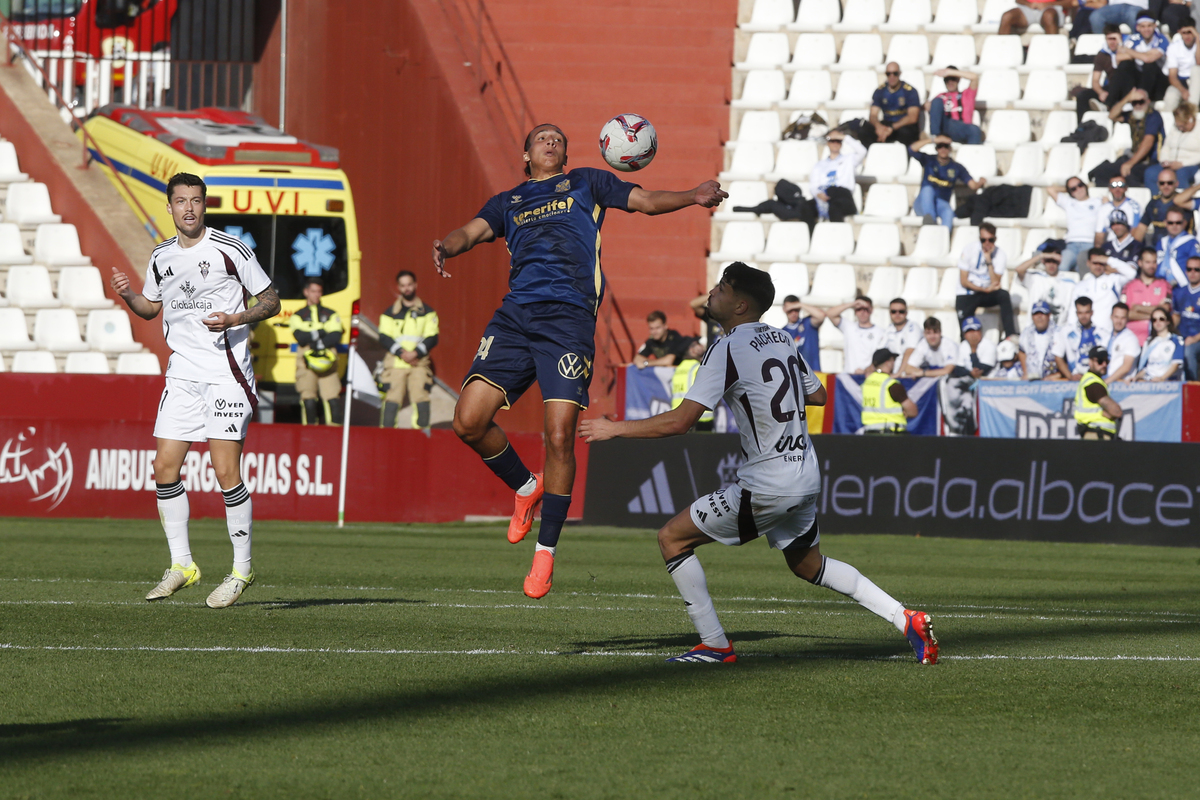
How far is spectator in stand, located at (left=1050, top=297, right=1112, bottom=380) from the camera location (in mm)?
18812

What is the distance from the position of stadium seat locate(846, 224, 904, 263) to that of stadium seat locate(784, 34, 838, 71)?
361 centimetres

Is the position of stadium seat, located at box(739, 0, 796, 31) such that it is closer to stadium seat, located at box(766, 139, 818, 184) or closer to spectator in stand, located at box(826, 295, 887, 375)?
stadium seat, located at box(766, 139, 818, 184)

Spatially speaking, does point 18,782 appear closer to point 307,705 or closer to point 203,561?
point 307,705

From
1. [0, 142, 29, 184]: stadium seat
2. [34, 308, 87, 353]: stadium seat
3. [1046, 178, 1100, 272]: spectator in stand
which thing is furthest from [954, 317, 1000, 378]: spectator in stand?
[0, 142, 29, 184]: stadium seat

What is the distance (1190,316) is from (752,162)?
296 inches

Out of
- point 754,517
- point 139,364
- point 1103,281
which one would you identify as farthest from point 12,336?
point 754,517

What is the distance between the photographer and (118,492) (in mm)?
16781

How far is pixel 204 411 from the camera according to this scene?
854 cm

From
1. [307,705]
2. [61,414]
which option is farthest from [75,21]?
[307,705]

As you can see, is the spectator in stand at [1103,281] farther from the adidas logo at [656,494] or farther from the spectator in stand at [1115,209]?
the adidas logo at [656,494]

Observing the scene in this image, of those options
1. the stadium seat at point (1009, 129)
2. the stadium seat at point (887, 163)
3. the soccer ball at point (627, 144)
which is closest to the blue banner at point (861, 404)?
the stadium seat at point (887, 163)

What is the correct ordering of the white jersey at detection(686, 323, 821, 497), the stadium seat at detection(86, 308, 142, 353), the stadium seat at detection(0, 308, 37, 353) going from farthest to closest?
the stadium seat at detection(86, 308, 142, 353), the stadium seat at detection(0, 308, 37, 353), the white jersey at detection(686, 323, 821, 497)

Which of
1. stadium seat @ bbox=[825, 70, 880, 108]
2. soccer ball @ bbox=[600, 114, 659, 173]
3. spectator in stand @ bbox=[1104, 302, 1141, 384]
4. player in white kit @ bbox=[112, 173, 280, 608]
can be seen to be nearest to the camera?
soccer ball @ bbox=[600, 114, 659, 173]

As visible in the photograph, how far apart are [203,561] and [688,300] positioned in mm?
12588
